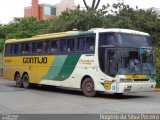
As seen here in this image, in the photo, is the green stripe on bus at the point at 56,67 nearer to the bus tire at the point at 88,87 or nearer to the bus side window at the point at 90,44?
the bus side window at the point at 90,44

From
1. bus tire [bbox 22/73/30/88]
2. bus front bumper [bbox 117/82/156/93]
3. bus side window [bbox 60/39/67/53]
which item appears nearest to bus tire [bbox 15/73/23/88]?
bus tire [bbox 22/73/30/88]

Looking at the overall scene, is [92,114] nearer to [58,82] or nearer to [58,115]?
[58,115]

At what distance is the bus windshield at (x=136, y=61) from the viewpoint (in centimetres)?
1753

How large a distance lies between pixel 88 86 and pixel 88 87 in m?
0.05

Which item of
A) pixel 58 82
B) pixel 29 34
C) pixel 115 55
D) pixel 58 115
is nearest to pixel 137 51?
pixel 115 55

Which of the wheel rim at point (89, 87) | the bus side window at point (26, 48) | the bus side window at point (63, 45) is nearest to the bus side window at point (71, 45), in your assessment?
the bus side window at point (63, 45)

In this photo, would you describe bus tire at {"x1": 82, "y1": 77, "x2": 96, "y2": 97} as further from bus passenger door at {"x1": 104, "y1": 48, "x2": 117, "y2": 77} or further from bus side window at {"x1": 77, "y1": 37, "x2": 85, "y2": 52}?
bus side window at {"x1": 77, "y1": 37, "x2": 85, "y2": 52}

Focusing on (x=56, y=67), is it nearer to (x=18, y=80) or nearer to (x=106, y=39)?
(x=106, y=39)

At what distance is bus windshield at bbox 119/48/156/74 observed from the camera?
17531 millimetres

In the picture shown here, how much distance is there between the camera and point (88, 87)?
1889cm

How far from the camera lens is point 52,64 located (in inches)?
858

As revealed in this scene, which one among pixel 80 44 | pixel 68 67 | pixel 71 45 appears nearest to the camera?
pixel 80 44

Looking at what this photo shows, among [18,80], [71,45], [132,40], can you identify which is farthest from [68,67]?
[18,80]

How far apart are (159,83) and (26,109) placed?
11.3m
